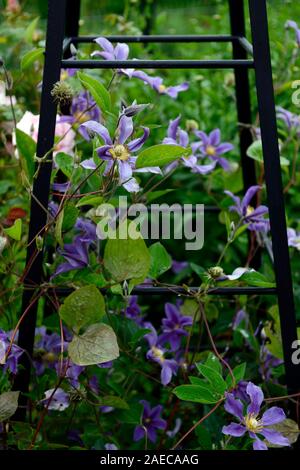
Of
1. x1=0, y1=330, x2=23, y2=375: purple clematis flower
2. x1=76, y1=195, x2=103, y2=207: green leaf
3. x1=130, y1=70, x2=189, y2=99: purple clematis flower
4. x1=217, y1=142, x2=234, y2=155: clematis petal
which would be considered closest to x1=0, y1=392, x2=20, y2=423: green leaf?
x1=0, y1=330, x2=23, y2=375: purple clematis flower

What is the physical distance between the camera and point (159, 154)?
0.88 meters

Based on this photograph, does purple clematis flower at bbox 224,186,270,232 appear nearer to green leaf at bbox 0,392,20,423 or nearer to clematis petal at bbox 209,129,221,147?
clematis petal at bbox 209,129,221,147

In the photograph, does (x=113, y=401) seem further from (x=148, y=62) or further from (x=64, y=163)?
(x=148, y=62)

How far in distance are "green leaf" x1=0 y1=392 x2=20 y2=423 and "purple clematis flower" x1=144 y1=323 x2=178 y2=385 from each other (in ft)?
0.74

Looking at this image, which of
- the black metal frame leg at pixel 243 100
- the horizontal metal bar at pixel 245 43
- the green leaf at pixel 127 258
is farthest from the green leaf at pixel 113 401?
the horizontal metal bar at pixel 245 43

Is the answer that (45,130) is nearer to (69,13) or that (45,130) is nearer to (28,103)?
(69,13)

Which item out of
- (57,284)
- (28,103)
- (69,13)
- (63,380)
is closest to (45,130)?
(57,284)

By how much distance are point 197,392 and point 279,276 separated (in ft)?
0.62

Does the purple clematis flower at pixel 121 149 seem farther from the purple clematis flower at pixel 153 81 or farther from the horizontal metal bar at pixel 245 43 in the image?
the horizontal metal bar at pixel 245 43

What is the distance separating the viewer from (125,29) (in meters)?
1.71

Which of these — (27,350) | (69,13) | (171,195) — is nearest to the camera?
(27,350)

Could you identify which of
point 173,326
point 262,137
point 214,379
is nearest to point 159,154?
point 262,137

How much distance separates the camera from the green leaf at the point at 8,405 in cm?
95

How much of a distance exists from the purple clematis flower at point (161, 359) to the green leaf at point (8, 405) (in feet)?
0.74
